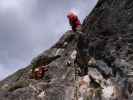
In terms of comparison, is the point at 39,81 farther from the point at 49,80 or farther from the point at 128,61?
the point at 128,61

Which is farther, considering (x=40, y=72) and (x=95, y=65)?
(x=40, y=72)

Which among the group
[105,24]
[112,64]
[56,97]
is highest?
[105,24]

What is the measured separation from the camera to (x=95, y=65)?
25172mm

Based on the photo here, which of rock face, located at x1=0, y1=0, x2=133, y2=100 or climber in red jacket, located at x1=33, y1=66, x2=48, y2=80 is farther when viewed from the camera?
climber in red jacket, located at x1=33, y1=66, x2=48, y2=80

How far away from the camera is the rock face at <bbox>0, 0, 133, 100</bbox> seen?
75.5 ft

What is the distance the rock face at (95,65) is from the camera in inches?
906

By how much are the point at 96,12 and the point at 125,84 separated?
8.84 metres

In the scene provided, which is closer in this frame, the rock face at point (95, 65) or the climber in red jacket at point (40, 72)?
the rock face at point (95, 65)

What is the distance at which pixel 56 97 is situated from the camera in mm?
25453

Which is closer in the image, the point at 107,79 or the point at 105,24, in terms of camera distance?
the point at 107,79

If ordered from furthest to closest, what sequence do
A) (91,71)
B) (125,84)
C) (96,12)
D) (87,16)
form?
1. (87,16)
2. (96,12)
3. (91,71)
4. (125,84)

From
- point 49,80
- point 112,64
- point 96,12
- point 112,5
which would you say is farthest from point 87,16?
point 112,64

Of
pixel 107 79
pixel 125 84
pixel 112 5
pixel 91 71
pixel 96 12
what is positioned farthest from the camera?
pixel 96 12

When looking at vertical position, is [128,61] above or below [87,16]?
below
